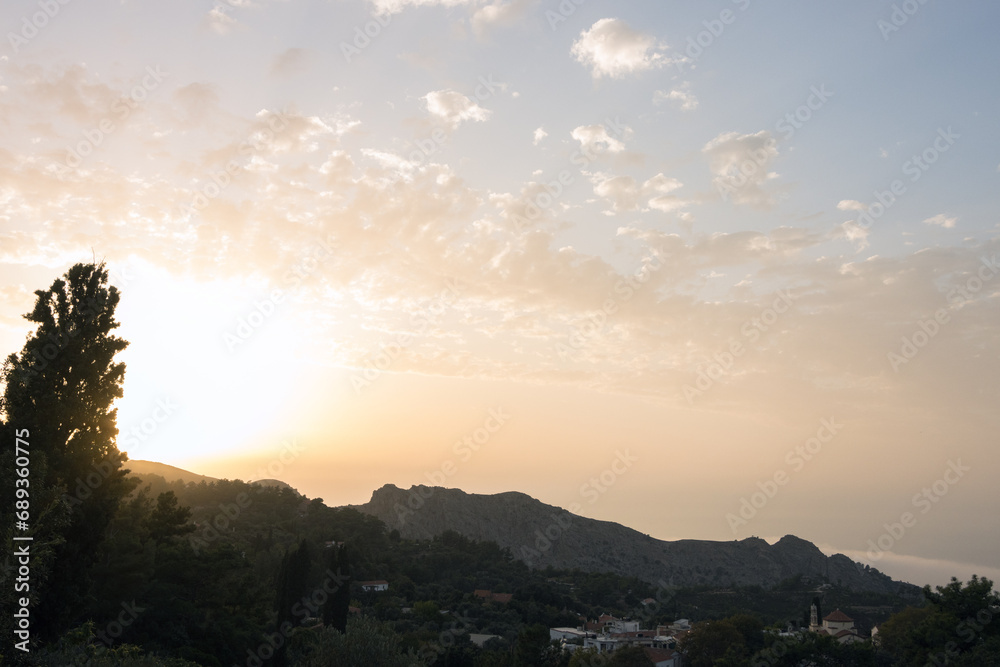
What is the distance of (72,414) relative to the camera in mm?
20438

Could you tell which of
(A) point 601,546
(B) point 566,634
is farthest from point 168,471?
(B) point 566,634

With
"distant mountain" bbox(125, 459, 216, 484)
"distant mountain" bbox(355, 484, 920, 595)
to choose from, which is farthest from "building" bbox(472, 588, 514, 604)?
"distant mountain" bbox(125, 459, 216, 484)

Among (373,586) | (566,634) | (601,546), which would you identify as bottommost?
(566,634)

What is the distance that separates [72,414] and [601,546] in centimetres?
13743

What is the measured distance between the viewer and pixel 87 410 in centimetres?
2078

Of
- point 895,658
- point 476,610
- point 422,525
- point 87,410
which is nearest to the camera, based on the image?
point 87,410

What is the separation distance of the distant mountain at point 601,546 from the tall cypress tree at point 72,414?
120 metres

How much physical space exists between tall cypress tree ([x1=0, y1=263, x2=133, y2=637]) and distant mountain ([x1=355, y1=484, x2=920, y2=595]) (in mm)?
119935

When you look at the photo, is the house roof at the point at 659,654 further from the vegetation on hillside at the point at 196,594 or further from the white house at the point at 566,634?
the white house at the point at 566,634

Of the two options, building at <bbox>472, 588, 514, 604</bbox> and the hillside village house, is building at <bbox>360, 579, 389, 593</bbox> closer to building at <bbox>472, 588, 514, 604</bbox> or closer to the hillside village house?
building at <bbox>472, 588, 514, 604</bbox>

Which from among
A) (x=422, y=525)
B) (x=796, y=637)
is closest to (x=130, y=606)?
(x=796, y=637)

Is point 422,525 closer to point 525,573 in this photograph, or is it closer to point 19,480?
point 525,573

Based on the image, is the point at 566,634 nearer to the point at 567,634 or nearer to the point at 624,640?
the point at 567,634

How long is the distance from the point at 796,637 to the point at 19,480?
4917 centimetres
